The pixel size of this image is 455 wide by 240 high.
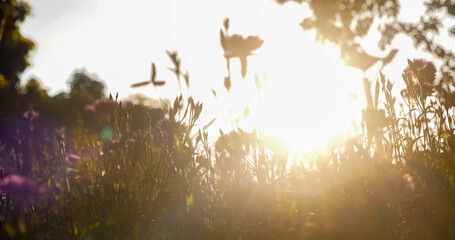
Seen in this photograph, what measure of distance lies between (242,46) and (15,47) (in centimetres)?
1524

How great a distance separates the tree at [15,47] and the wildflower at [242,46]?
44.3 feet

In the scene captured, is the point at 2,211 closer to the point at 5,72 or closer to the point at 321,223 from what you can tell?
the point at 321,223

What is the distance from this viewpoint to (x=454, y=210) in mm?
1372

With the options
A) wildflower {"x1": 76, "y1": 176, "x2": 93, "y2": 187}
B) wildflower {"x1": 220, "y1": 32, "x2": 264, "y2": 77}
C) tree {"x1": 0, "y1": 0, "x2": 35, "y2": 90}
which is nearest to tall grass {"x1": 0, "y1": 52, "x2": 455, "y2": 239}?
wildflower {"x1": 76, "y1": 176, "x2": 93, "y2": 187}

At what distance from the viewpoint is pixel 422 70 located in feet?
6.43

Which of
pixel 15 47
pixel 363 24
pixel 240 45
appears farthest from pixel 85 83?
pixel 240 45

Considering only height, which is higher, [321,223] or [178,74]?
[178,74]

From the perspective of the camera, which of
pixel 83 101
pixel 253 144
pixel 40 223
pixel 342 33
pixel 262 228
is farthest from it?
pixel 83 101

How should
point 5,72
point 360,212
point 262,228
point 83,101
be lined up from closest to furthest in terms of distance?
point 360,212, point 262,228, point 5,72, point 83,101

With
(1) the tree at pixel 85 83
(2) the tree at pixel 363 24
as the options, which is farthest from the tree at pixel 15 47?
(1) the tree at pixel 85 83

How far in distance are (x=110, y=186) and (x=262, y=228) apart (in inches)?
36.4

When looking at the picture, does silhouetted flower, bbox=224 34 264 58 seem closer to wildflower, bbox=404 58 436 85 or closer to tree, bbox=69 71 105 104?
wildflower, bbox=404 58 436 85

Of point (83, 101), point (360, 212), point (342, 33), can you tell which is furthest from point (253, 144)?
point (83, 101)

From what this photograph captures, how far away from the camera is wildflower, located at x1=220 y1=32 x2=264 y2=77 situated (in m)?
1.44
